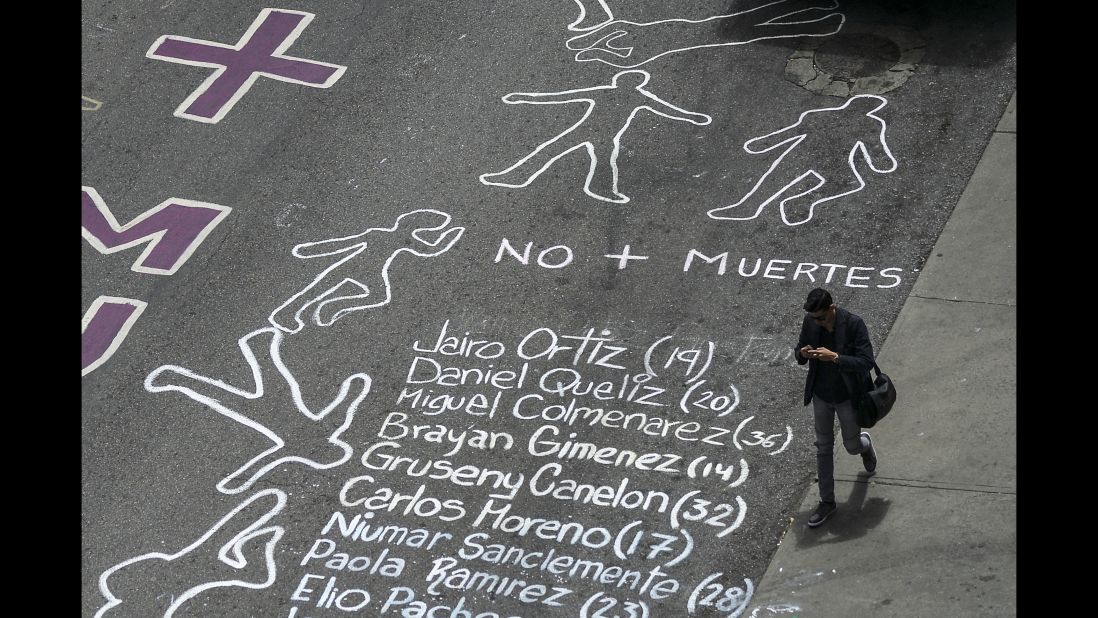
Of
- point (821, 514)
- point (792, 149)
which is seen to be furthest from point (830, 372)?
point (792, 149)

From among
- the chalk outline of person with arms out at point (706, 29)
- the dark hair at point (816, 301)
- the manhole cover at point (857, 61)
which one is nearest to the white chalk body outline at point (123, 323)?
the chalk outline of person with arms out at point (706, 29)

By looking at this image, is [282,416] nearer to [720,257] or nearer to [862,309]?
[720,257]

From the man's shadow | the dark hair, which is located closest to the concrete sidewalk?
the man's shadow

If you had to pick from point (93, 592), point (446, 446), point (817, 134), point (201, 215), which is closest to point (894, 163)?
point (817, 134)

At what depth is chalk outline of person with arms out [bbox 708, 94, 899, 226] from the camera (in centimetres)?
1008

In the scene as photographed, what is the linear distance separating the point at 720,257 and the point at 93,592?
4924 mm

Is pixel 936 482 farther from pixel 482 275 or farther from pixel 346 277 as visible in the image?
pixel 346 277

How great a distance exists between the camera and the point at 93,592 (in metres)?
8.05

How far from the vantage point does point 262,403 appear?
9148 mm

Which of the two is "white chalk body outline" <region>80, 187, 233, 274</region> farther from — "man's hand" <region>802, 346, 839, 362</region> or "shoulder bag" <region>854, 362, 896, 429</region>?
"shoulder bag" <region>854, 362, 896, 429</region>

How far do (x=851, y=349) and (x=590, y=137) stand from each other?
4.22 metres

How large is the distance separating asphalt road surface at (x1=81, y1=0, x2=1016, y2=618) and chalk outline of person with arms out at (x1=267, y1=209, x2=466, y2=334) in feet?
0.09

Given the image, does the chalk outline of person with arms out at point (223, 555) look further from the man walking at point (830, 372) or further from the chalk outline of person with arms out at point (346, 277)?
the man walking at point (830, 372)

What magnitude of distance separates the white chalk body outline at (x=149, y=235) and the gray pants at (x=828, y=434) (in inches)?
216
